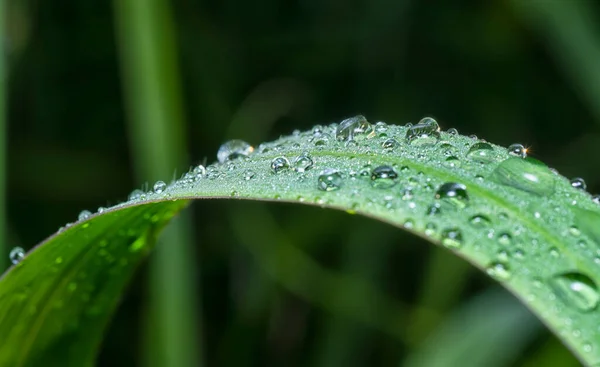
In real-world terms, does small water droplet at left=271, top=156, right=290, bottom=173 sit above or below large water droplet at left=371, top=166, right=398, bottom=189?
above

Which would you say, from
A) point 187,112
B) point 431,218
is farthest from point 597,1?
point 431,218

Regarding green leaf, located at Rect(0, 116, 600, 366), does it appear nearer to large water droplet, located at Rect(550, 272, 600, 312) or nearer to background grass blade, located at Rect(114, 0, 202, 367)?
large water droplet, located at Rect(550, 272, 600, 312)

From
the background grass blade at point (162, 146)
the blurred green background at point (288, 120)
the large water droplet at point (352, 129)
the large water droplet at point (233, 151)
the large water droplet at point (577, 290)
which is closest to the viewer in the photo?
the large water droplet at point (577, 290)

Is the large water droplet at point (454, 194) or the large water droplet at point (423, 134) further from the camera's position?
the large water droplet at point (423, 134)

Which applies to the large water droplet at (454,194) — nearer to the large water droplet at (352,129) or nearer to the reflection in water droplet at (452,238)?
the reflection in water droplet at (452,238)

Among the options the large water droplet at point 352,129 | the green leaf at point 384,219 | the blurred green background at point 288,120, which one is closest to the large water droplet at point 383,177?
the green leaf at point 384,219

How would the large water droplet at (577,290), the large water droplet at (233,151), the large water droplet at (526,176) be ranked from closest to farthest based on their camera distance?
the large water droplet at (577,290) → the large water droplet at (526,176) → the large water droplet at (233,151)

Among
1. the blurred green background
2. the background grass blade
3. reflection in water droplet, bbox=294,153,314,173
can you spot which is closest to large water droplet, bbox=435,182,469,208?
reflection in water droplet, bbox=294,153,314,173
